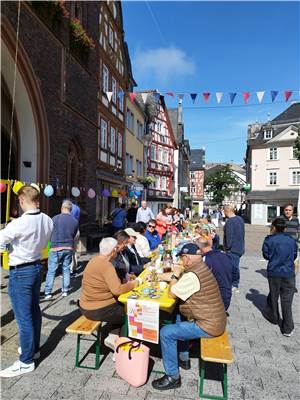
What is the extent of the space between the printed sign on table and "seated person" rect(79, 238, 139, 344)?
263 mm

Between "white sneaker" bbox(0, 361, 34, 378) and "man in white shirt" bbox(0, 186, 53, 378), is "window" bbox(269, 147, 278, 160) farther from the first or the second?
"white sneaker" bbox(0, 361, 34, 378)

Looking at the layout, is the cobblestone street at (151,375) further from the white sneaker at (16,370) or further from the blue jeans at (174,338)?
the blue jeans at (174,338)

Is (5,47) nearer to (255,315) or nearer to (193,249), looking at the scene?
(193,249)

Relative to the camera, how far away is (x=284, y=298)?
5008 millimetres

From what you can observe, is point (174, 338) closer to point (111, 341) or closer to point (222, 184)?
point (111, 341)

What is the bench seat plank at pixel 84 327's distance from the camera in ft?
11.5

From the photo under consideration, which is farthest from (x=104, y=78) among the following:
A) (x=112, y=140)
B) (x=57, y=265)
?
(x=57, y=265)

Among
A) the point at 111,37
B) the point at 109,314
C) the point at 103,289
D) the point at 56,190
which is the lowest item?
the point at 109,314

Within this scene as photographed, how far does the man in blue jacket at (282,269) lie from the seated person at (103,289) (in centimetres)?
251

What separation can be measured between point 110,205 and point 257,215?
26079 mm

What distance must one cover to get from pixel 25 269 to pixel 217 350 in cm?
210

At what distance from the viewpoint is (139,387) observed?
3.41 meters

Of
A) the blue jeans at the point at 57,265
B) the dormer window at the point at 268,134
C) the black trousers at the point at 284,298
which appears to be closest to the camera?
the black trousers at the point at 284,298

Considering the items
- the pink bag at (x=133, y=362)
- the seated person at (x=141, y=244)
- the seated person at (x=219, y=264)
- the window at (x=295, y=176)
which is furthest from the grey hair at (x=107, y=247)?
the window at (x=295, y=176)
